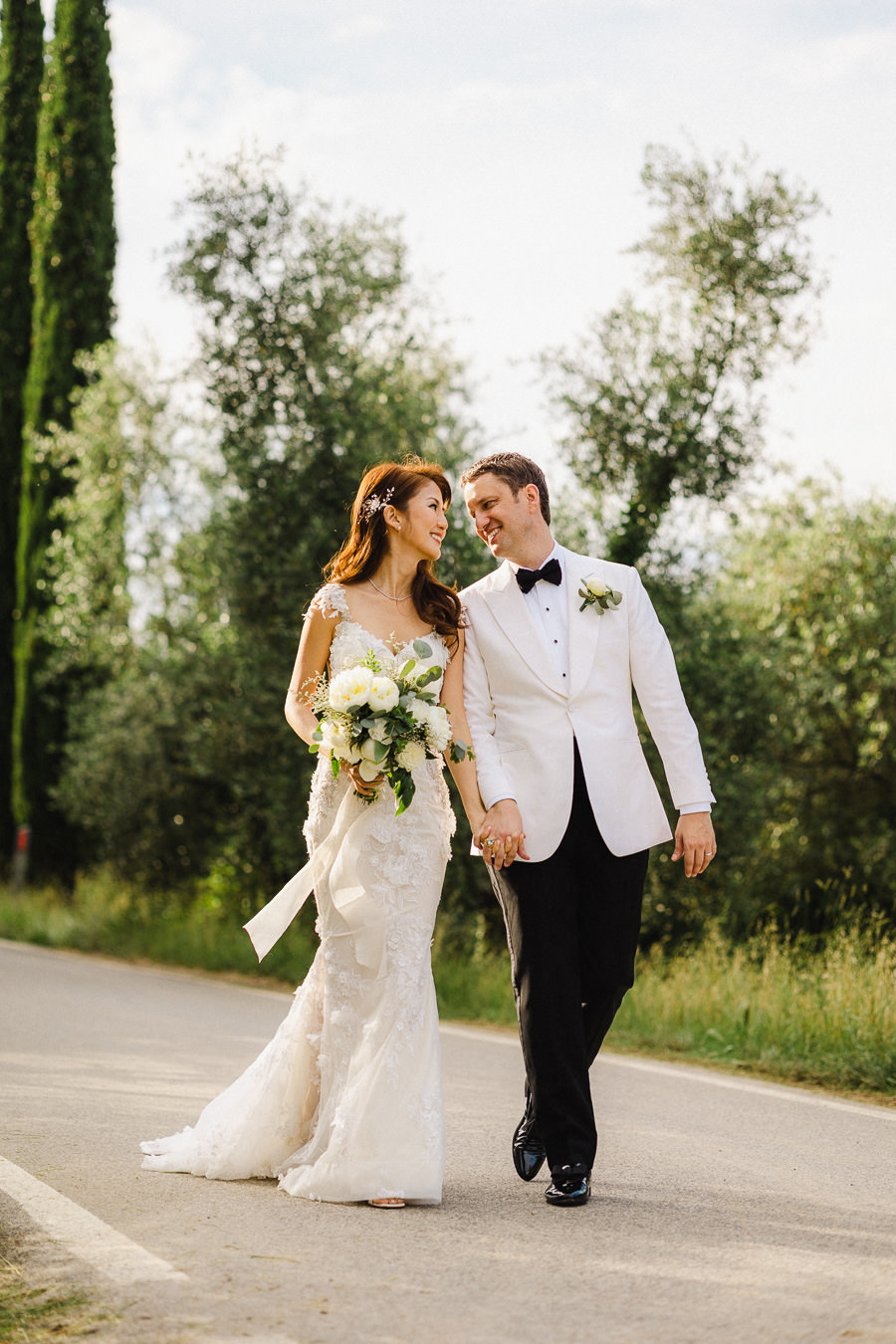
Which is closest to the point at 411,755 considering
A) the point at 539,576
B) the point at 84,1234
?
the point at 539,576

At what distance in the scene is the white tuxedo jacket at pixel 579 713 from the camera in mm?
4867

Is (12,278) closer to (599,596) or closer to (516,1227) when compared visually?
(599,596)

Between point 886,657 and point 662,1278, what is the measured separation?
684 inches

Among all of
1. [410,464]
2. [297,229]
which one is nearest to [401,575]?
[410,464]

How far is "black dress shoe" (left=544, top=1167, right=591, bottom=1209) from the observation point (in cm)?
452

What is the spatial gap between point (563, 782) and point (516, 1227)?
1425 mm

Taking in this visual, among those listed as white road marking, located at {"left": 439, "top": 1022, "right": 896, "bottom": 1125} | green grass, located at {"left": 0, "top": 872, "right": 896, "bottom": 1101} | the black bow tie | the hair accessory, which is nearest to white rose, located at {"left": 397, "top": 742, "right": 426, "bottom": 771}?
the black bow tie

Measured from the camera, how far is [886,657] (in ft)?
65.8

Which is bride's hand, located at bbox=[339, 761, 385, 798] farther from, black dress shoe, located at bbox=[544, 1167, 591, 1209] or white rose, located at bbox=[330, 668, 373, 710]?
black dress shoe, located at bbox=[544, 1167, 591, 1209]

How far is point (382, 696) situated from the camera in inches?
191

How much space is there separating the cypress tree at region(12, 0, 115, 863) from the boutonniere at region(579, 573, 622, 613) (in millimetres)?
21123

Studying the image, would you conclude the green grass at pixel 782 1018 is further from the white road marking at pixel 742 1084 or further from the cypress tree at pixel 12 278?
the cypress tree at pixel 12 278

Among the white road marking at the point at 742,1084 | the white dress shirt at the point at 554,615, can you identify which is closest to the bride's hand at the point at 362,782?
the white dress shirt at the point at 554,615

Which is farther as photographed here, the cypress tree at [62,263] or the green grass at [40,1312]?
the cypress tree at [62,263]
